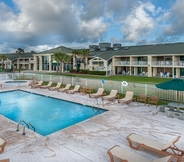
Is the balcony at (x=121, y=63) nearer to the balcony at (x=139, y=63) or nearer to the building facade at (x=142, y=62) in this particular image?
the building facade at (x=142, y=62)

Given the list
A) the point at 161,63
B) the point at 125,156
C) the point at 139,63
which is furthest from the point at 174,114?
the point at 139,63

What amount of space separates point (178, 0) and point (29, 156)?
74.8ft

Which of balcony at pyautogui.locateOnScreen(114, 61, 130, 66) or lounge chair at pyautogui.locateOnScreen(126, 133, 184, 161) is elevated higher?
balcony at pyautogui.locateOnScreen(114, 61, 130, 66)

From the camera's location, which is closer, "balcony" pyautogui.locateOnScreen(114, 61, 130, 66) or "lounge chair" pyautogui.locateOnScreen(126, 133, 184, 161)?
"lounge chair" pyautogui.locateOnScreen(126, 133, 184, 161)

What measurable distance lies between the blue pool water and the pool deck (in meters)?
1.73

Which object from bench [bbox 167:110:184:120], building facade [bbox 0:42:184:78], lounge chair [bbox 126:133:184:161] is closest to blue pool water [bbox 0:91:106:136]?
bench [bbox 167:110:184:120]

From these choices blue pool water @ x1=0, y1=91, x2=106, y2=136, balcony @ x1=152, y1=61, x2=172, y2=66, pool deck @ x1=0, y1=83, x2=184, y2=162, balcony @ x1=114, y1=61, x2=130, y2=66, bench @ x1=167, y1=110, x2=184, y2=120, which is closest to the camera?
pool deck @ x1=0, y1=83, x2=184, y2=162

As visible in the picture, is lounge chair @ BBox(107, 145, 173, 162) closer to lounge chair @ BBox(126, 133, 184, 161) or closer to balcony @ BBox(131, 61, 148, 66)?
lounge chair @ BBox(126, 133, 184, 161)

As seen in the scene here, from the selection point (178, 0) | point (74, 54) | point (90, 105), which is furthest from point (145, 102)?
point (74, 54)

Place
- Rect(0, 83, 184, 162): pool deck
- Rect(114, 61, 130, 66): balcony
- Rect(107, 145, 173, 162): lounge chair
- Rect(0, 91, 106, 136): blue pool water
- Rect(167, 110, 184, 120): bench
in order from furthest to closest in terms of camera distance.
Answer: Rect(114, 61, 130, 66): balcony < Rect(0, 91, 106, 136): blue pool water < Rect(167, 110, 184, 120): bench < Rect(0, 83, 184, 162): pool deck < Rect(107, 145, 173, 162): lounge chair

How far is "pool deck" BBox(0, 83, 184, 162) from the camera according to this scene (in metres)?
6.21

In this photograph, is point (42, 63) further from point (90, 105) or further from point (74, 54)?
point (90, 105)

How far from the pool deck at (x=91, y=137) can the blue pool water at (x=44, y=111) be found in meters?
1.73

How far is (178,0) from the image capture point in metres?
20.7
